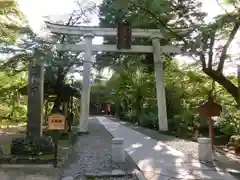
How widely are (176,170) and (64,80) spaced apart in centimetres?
996

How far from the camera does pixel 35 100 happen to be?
Answer: 821 centimetres

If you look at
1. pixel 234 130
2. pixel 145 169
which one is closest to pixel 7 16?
pixel 145 169

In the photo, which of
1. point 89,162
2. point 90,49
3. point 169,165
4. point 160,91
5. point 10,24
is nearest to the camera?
point 169,165

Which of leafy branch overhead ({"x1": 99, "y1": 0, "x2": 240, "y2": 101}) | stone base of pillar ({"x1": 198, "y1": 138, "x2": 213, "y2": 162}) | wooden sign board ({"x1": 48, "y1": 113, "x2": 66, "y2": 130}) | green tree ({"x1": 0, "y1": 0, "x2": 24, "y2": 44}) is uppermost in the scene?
green tree ({"x1": 0, "y1": 0, "x2": 24, "y2": 44})

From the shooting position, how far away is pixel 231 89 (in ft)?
26.9

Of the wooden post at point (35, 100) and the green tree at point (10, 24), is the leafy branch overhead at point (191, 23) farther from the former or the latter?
the green tree at point (10, 24)

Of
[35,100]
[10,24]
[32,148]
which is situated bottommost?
[32,148]

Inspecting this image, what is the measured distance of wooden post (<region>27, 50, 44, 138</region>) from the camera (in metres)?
8.00

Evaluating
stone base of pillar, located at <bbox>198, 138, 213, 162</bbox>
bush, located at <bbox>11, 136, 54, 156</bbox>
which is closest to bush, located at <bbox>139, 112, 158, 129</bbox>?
stone base of pillar, located at <bbox>198, 138, 213, 162</bbox>

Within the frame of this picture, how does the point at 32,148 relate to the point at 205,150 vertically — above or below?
above

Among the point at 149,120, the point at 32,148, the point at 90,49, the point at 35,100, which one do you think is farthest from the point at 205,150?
the point at 149,120

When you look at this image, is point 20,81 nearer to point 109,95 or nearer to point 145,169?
point 109,95

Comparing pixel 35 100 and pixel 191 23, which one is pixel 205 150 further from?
pixel 35 100

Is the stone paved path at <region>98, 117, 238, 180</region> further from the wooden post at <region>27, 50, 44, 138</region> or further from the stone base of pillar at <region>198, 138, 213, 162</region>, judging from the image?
the wooden post at <region>27, 50, 44, 138</region>
